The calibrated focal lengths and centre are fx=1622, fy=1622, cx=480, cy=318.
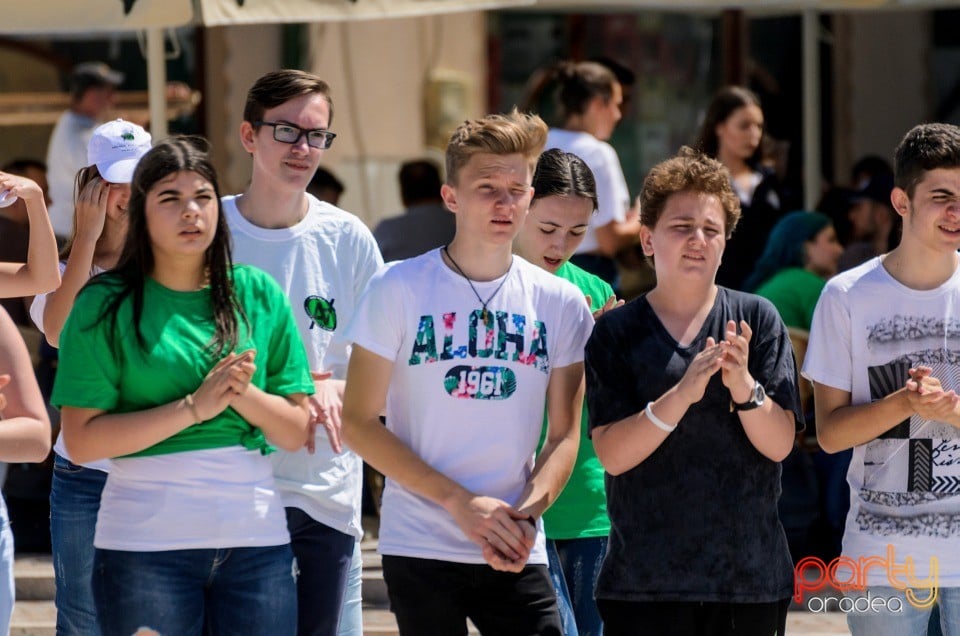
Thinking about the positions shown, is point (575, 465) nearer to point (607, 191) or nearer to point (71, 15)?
point (607, 191)

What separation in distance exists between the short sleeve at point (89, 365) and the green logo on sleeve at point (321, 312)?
0.82 meters

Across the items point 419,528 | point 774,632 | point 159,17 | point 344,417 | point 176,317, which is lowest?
point 774,632

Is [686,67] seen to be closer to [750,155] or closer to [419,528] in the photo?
[750,155]


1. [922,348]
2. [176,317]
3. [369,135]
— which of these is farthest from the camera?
[369,135]

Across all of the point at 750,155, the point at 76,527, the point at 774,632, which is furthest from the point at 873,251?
the point at 76,527

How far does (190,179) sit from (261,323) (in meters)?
0.41

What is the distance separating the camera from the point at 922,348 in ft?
14.9

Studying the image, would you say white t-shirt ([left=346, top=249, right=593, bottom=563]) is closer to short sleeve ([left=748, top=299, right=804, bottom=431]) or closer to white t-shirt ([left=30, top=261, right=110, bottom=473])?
short sleeve ([left=748, top=299, right=804, bottom=431])

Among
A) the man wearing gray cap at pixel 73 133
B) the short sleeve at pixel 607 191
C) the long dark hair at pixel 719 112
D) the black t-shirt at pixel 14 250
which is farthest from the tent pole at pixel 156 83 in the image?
the long dark hair at pixel 719 112

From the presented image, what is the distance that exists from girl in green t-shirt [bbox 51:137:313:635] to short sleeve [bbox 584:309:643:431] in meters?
0.76

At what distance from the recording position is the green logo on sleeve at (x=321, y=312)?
15.5 ft

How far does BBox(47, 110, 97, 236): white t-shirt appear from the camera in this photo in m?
→ 9.55

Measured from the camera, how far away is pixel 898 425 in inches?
179

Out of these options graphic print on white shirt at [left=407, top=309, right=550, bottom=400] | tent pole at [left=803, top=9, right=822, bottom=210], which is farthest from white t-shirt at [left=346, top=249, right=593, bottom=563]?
tent pole at [left=803, top=9, right=822, bottom=210]
